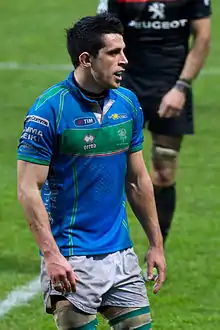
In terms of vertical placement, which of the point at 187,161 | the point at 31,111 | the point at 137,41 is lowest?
the point at 187,161

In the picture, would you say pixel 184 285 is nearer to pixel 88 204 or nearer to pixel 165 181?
pixel 165 181

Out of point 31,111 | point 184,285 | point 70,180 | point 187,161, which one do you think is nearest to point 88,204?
point 70,180

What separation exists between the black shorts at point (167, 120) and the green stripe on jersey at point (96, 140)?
126 inches

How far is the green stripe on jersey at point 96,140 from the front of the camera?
5.64 m

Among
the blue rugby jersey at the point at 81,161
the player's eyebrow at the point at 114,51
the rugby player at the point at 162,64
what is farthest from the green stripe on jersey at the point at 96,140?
the rugby player at the point at 162,64

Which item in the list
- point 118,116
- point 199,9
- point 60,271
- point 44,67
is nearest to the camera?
point 60,271

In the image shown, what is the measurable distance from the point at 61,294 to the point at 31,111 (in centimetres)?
91

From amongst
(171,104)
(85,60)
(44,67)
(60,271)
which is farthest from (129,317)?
(44,67)

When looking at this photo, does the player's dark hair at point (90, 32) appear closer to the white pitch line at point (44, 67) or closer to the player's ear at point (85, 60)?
the player's ear at point (85, 60)

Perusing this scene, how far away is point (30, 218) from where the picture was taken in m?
5.52

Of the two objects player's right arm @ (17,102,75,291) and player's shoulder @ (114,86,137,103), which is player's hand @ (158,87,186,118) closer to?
player's shoulder @ (114,86,137,103)

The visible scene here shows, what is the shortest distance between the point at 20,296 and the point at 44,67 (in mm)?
11067

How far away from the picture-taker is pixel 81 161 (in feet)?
18.6

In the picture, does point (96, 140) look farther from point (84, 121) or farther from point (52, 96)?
point (52, 96)
